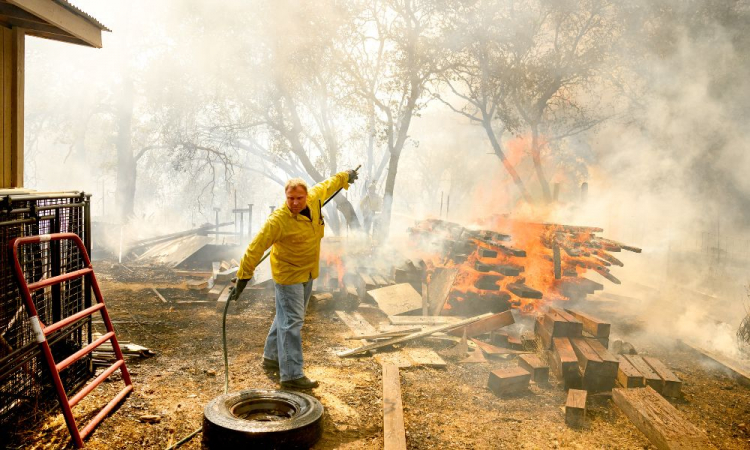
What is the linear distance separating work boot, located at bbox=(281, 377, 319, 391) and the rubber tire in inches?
39.1

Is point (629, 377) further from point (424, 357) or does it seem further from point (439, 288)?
point (439, 288)

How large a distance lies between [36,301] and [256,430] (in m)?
2.40

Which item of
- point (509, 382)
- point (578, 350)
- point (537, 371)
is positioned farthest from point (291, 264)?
point (578, 350)

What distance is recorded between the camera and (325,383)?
5.46m

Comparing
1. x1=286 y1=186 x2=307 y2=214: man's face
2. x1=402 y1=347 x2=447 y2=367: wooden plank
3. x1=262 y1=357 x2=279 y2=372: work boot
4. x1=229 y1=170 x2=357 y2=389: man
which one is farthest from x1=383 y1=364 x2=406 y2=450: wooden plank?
x1=286 y1=186 x2=307 y2=214: man's face

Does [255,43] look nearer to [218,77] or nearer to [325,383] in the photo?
[218,77]

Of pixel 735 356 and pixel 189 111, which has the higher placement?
pixel 189 111

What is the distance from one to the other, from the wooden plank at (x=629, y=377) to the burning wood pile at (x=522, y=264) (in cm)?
311

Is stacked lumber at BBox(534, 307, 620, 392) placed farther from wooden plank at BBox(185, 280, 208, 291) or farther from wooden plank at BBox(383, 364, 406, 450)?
wooden plank at BBox(185, 280, 208, 291)

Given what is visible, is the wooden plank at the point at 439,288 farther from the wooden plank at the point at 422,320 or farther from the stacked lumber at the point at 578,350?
the stacked lumber at the point at 578,350

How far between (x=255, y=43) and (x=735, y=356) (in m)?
14.8

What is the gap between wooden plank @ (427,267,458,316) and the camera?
346 inches

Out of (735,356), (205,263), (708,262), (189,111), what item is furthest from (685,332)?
(189,111)

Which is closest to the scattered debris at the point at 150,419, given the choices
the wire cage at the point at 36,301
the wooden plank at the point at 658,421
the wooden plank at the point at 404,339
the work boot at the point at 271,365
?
the wire cage at the point at 36,301
